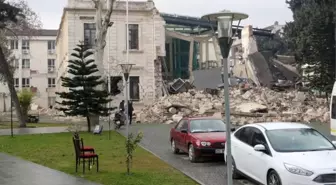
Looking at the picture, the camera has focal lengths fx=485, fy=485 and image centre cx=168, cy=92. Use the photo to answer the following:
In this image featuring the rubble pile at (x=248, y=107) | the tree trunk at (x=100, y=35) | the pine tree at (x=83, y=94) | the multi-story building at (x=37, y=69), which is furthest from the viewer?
the multi-story building at (x=37, y=69)

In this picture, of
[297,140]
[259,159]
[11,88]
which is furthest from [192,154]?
[11,88]

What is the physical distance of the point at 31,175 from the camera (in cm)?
1266

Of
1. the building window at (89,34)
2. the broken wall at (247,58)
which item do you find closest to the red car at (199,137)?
the building window at (89,34)

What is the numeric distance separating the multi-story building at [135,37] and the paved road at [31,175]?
33750mm

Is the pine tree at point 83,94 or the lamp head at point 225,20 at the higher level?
the lamp head at point 225,20

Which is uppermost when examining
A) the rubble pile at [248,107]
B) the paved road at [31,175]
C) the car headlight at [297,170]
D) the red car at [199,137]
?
the car headlight at [297,170]

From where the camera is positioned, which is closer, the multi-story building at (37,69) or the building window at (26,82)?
the multi-story building at (37,69)

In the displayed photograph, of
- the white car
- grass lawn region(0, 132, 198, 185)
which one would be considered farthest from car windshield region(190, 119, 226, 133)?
the white car

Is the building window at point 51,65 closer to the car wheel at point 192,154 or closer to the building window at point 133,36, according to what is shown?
the building window at point 133,36

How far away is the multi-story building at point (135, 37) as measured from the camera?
4828 cm

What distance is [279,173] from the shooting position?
9.45m

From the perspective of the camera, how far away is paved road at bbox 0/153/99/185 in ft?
38.0

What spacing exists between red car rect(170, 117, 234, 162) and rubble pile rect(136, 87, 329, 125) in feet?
57.7

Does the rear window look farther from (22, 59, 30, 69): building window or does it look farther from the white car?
(22, 59, 30, 69): building window
